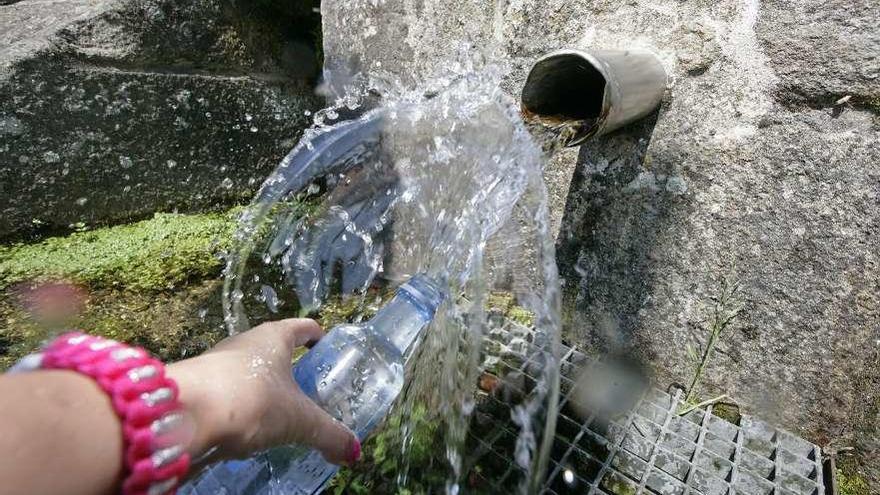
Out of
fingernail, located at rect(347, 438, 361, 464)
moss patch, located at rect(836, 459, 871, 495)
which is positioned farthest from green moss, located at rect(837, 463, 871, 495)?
fingernail, located at rect(347, 438, 361, 464)

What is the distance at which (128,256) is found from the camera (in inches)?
98.7

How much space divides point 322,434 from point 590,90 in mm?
1353

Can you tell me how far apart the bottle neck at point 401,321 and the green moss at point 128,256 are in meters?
1.54

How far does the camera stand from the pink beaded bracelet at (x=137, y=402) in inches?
22.2

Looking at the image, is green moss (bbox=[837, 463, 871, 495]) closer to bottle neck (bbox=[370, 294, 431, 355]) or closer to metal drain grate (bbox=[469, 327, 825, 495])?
metal drain grate (bbox=[469, 327, 825, 495])

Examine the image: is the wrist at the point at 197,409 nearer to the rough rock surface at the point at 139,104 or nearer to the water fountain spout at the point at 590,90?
the water fountain spout at the point at 590,90

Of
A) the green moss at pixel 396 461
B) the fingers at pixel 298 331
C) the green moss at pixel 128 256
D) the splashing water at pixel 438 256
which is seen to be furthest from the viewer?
the green moss at pixel 128 256

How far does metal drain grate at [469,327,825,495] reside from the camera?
1380 millimetres

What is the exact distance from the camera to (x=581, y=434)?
153 cm

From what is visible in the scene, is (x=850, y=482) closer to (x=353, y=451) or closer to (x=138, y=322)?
(x=353, y=451)

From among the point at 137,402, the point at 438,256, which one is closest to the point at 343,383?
the point at 137,402

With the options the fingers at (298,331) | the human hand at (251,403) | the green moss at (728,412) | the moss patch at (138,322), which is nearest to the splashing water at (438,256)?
the moss patch at (138,322)

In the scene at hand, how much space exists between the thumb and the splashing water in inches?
26.2

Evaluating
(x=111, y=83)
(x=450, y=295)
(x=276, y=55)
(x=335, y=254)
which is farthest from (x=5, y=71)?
(x=450, y=295)
